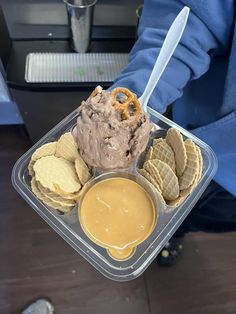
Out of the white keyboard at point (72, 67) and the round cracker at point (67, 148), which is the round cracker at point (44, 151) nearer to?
the round cracker at point (67, 148)

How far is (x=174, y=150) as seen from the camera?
425 millimetres

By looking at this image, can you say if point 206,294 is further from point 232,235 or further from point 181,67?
point 181,67

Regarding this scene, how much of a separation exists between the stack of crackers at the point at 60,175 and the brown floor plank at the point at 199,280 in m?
0.63

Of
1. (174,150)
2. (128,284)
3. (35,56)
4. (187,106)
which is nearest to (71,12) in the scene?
(35,56)

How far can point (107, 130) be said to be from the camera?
1.18 ft

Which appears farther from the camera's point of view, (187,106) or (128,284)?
(128,284)

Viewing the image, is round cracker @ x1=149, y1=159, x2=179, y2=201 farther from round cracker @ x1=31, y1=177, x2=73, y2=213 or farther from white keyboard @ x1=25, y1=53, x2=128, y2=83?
white keyboard @ x1=25, y1=53, x2=128, y2=83

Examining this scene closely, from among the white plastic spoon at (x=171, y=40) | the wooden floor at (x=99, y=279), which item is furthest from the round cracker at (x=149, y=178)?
the wooden floor at (x=99, y=279)

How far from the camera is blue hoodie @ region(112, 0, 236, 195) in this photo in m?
0.48

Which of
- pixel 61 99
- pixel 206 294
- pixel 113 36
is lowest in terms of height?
pixel 206 294

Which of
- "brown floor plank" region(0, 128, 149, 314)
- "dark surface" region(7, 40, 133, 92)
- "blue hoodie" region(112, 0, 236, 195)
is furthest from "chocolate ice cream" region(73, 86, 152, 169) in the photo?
"brown floor plank" region(0, 128, 149, 314)

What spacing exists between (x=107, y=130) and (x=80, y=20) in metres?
Result: 0.52

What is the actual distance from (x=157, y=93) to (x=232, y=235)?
67 cm

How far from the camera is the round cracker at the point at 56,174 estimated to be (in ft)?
1.26
